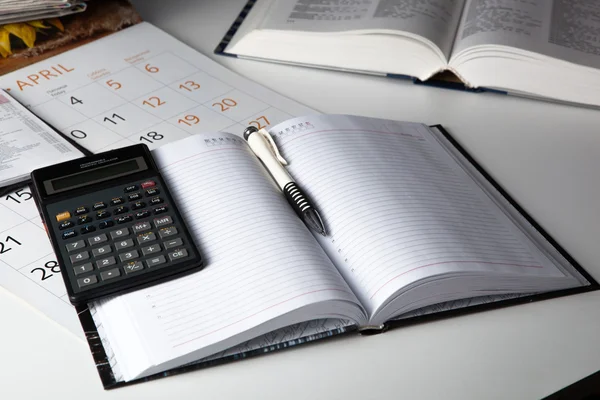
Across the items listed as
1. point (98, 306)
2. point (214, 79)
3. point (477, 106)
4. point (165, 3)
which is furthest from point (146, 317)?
point (165, 3)

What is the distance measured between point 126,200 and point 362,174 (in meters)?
0.23

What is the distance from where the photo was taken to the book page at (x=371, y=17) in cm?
102

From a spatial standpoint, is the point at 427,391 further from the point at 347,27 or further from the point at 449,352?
the point at 347,27

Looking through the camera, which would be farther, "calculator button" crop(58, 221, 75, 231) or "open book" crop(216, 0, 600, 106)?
"open book" crop(216, 0, 600, 106)

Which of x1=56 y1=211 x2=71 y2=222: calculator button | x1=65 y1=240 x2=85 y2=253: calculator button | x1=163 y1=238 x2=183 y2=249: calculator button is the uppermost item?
x1=56 y1=211 x2=71 y2=222: calculator button

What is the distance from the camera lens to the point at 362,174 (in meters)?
0.73

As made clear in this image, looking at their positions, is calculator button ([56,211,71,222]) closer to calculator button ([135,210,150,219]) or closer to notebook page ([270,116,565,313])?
calculator button ([135,210,150,219])

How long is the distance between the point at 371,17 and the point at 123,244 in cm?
57

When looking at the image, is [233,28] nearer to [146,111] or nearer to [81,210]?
[146,111]

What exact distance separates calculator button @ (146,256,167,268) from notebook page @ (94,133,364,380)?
0.07 ft

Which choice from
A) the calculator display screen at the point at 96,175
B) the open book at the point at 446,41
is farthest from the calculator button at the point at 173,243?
the open book at the point at 446,41

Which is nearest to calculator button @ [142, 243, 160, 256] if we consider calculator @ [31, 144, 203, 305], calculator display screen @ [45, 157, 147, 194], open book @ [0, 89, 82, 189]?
calculator @ [31, 144, 203, 305]

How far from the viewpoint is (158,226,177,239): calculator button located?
65 centimetres

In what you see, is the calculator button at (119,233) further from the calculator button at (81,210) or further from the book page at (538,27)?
the book page at (538,27)
